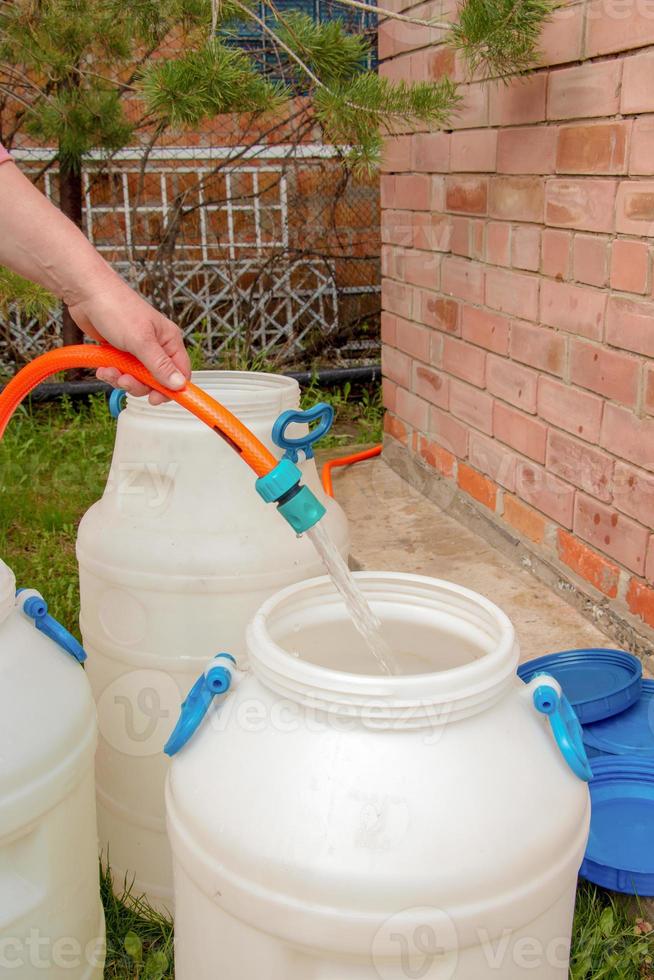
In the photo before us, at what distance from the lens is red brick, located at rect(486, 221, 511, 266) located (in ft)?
8.32

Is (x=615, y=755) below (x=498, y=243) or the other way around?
below

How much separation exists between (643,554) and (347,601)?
99 cm

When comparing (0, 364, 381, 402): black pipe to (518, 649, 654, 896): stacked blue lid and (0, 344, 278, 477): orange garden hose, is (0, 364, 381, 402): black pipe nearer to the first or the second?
(518, 649, 654, 896): stacked blue lid

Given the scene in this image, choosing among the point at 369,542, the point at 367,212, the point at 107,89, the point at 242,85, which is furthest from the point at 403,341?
the point at 367,212

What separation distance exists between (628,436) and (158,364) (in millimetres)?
1166

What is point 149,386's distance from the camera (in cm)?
139

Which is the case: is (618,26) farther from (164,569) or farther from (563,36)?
(164,569)

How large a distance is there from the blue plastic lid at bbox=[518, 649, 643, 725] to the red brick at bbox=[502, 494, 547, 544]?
575 millimetres

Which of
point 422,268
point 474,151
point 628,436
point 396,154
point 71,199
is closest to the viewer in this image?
point 628,436

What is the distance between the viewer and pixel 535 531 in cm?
254

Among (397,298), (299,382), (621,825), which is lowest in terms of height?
(621,825)

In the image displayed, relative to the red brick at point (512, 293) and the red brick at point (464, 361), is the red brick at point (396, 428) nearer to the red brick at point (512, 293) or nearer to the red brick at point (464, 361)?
the red brick at point (464, 361)

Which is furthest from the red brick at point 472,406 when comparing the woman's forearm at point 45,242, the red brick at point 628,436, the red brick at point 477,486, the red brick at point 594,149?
the woman's forearm at point 45,242

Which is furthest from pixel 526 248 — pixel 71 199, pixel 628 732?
A: pixel 71 199
